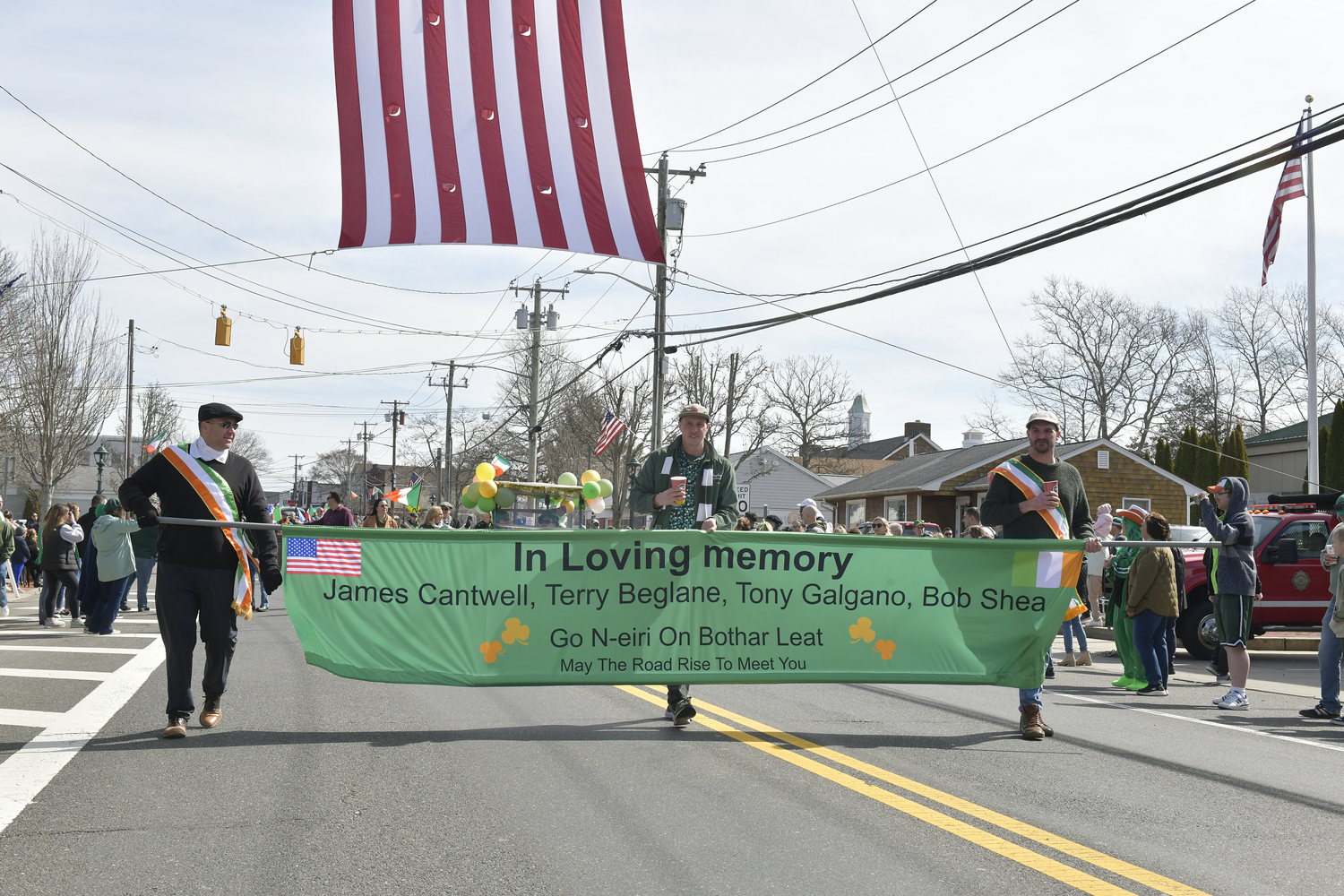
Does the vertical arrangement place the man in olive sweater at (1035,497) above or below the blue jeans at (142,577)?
above

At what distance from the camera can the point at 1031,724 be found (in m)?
7.51

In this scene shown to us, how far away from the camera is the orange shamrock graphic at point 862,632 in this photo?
731 cm

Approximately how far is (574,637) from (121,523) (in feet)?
29.6

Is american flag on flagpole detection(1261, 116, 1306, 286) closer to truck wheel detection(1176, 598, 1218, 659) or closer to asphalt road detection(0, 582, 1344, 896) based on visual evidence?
truck wheel detection(1176, 598, 1218, 659)

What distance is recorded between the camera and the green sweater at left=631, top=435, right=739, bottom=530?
771 cm

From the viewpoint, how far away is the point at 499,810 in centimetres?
529

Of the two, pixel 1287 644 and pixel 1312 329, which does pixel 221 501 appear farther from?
pixel 1312 329

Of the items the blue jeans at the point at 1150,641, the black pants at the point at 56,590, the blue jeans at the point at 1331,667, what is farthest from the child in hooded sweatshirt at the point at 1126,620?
the black pants at the point at 56,590

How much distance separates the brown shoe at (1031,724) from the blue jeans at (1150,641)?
414 centimetres

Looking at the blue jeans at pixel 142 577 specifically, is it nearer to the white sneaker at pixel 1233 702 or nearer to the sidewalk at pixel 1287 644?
the sidewalk at pixel 1287 644

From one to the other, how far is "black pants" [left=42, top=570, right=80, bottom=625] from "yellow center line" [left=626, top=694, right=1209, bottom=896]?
1139 centimetres

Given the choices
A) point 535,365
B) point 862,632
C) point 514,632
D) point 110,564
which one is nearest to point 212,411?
point 514,632

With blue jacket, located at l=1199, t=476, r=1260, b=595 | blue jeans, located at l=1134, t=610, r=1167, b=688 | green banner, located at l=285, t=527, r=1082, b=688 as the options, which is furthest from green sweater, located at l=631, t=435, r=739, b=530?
blue jeans, located at l=1134, t=610, r=1167, b=688

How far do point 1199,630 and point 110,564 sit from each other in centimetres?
1331
